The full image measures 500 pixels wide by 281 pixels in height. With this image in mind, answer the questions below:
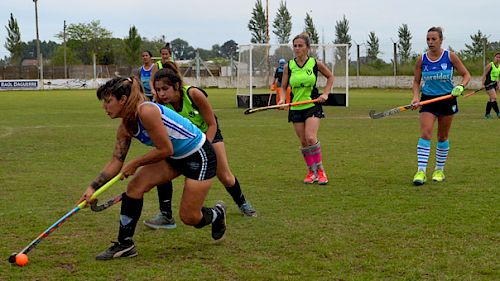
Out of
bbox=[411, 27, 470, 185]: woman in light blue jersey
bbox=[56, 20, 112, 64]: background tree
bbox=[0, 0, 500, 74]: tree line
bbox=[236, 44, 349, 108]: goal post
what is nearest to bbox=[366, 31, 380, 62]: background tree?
bbox=[0, 0, 500, 74]: tree line

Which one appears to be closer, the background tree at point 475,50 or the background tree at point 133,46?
the background tree at point 475,50

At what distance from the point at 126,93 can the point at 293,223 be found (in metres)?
2.37

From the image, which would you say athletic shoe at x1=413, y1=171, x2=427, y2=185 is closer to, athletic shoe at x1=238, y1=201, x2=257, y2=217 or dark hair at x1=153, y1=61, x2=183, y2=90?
athletic shoe at x1=238, y1=201, x2=257, y2=217

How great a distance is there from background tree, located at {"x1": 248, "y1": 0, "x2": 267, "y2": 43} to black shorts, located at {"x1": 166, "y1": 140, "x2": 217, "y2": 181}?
61.2 meters

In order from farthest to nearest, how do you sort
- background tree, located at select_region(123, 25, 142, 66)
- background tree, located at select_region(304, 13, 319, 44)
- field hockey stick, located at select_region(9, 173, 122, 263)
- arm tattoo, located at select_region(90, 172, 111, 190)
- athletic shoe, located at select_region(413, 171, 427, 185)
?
background tree, located at select_region(123, 25, 142, 66) < background tree, located at select_region(304, 13, 319, 44) < athletic shoe, located at select_region(413, 171, 427, 185) < arm tattoo, located at select_region(90, 172, 111, 190) < field hockey stick, located at select_region(9, 173, 122, 263)

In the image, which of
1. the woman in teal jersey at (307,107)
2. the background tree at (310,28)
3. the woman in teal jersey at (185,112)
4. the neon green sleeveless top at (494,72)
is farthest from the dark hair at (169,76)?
the background tree at (310,28)

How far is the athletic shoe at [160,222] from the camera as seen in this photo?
6.65 m

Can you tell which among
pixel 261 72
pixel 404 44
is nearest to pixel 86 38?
pixel 404 44

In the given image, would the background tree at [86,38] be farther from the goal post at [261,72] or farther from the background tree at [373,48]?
the goal post at [261,72]

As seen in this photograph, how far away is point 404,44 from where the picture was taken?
54.8m

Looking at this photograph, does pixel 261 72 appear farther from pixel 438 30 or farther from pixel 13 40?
pixel 13 40

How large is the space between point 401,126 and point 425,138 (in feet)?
28.8

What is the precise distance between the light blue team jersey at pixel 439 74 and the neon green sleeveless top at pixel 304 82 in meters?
1.48

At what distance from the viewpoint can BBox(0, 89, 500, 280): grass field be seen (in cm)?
521
